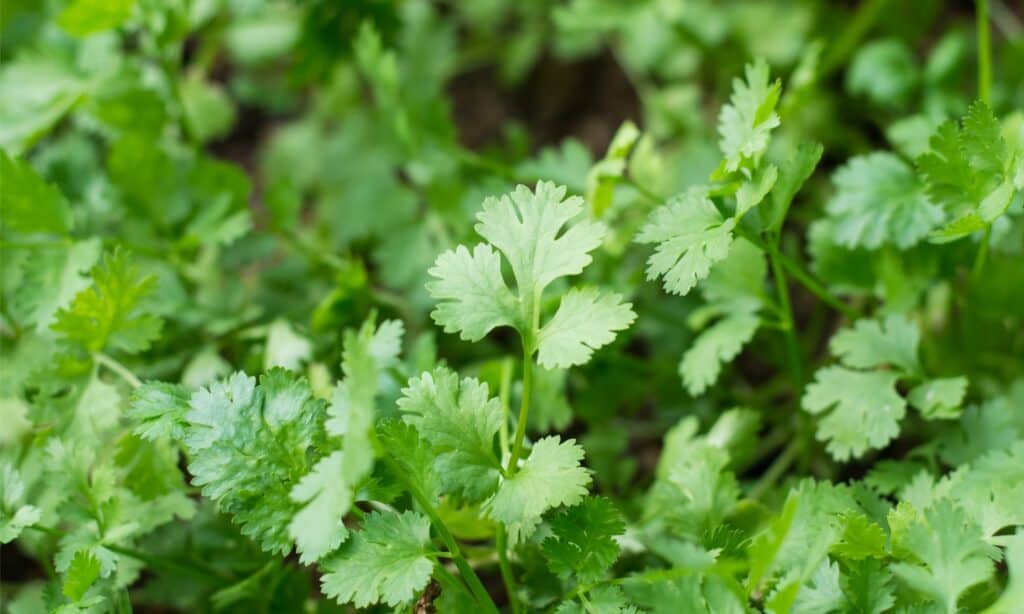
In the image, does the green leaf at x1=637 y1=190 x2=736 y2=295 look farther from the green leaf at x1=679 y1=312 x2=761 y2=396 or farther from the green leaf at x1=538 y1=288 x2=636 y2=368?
the green leaf at x1=679 y1=312 x2=761 y2=396

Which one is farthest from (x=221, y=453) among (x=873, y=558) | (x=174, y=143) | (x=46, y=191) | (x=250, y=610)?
(x=174, y=143)

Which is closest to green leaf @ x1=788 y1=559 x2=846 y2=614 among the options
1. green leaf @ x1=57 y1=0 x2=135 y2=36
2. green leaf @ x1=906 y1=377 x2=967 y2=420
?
green leaf @ x1=906 y1=377 x2=967 y2=420

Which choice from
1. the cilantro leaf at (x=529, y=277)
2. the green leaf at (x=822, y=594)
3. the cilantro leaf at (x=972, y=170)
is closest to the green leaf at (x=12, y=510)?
the cilantro leaf at (x=529, y=277)

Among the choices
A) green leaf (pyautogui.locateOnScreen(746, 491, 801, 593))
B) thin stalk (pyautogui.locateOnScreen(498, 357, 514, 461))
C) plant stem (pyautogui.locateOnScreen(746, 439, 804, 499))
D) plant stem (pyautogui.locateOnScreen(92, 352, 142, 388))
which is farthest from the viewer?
plant stem (pyautogui.locateOnScreen(746, 439, 804, 499))

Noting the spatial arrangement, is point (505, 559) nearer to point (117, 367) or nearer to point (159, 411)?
point (159, 411)

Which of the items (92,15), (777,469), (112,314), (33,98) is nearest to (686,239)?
(777,469)
